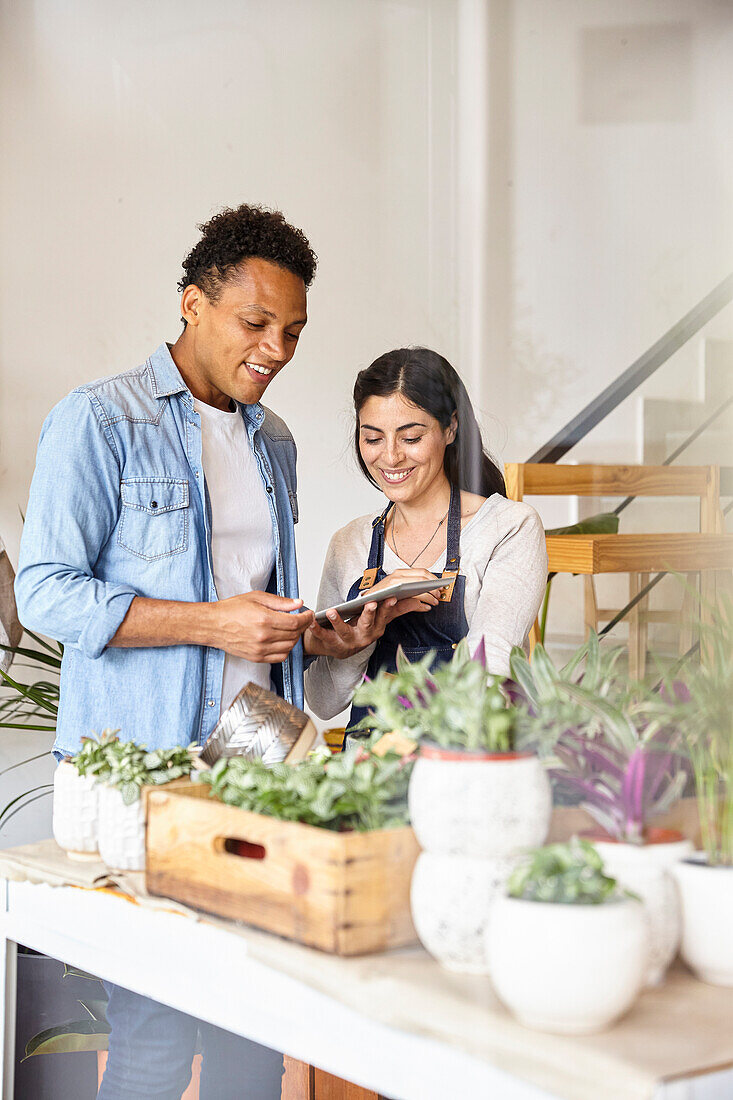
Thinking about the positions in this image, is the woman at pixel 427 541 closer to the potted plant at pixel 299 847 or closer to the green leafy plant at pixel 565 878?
the potted plant at pixel 299 847

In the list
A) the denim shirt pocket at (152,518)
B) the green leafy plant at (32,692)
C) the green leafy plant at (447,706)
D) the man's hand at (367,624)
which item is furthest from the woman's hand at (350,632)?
the green leafy plant at (32,692)

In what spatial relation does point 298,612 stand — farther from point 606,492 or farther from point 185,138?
point 185,138

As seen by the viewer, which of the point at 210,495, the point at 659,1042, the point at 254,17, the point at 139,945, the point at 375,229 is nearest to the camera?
the point at 659,1042

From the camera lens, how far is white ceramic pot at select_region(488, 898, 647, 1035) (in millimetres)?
636

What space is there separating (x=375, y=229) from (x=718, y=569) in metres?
1.20

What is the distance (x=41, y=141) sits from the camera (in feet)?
8.06

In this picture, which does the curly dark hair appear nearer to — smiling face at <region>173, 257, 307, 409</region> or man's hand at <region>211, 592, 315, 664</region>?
smiling face at <region>173, 257, 307, 409</region>

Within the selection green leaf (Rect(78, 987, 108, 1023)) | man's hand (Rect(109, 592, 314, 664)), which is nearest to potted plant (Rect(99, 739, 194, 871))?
man's hand (Rect(109, 592, 314, 664))

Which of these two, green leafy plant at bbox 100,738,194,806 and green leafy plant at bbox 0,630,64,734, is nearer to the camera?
green leafy plant at bbox 100,738,194,806

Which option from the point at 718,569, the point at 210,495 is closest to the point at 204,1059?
the point at 210,495

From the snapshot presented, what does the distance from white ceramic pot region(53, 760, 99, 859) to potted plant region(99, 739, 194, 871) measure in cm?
2

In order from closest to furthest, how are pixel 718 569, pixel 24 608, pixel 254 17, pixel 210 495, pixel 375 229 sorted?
pixel 718 569 < pixel 24 608 < pixel 210 495 < pixel 375 229 < pixel 254 17

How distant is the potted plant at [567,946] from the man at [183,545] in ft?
2.22

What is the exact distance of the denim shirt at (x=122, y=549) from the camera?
132 cm
